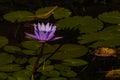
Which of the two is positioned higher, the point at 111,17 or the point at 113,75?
the point at 111,17

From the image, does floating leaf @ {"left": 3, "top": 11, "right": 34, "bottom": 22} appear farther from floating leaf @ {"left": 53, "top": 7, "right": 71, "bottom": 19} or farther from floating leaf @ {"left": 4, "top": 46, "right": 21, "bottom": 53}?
floating leaf @ {"left": 4, "top": 46, "right": 21, "bottom": 53}

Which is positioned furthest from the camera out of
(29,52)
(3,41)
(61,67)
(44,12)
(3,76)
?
(44,12)

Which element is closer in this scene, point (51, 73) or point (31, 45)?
point (51, 73)

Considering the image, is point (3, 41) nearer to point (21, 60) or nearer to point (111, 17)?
point (21, 60)

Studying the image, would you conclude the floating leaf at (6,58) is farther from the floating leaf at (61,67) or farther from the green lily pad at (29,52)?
the floating leaf at (61,67)

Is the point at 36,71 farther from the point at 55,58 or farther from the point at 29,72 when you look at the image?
the point at 55,58

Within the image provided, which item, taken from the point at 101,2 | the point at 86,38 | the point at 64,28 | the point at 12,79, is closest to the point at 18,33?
the point at 64,28

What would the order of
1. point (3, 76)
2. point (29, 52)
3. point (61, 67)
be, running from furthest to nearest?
1. point (29, 52)
2. point (61, 67)
3. point (3, 76)

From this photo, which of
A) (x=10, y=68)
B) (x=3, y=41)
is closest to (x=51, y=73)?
(x=10, y=68)
